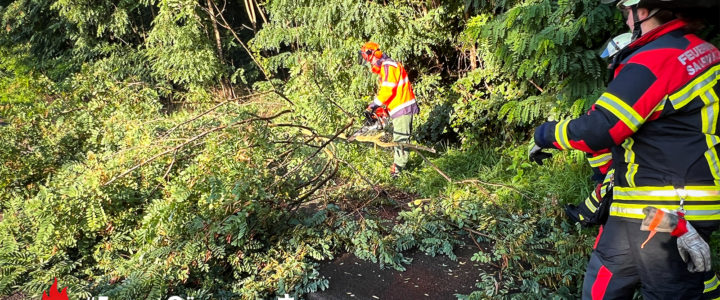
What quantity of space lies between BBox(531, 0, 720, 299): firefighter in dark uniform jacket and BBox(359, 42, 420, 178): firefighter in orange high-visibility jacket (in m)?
3.85

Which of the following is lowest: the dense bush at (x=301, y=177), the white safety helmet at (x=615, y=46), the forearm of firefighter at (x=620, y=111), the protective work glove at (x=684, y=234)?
the dense bush at (x=301, y=177)

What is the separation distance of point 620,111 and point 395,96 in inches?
171

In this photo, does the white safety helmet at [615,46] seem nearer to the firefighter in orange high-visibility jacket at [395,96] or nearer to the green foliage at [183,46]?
the firefighter in orange high-visibility jacket at [395,96]

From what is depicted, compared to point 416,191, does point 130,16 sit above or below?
above

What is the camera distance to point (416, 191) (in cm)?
512

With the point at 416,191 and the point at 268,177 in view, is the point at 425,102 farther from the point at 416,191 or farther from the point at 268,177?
the point at 268,177

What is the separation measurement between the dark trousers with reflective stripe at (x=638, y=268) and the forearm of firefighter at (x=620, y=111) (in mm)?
409

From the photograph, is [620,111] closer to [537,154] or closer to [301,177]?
[537,154]

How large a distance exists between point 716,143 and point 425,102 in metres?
5.56

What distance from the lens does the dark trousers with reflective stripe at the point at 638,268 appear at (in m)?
1.81

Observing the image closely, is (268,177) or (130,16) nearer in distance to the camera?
(268,177)

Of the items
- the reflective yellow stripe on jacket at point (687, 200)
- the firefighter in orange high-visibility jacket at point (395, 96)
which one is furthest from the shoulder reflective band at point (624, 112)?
the firefighter in orange high-visibility jacket at point (395, 96)

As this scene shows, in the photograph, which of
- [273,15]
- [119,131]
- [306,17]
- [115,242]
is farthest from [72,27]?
[115,242]

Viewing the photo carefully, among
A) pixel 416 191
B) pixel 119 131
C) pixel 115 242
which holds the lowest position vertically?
pixel 416 191
